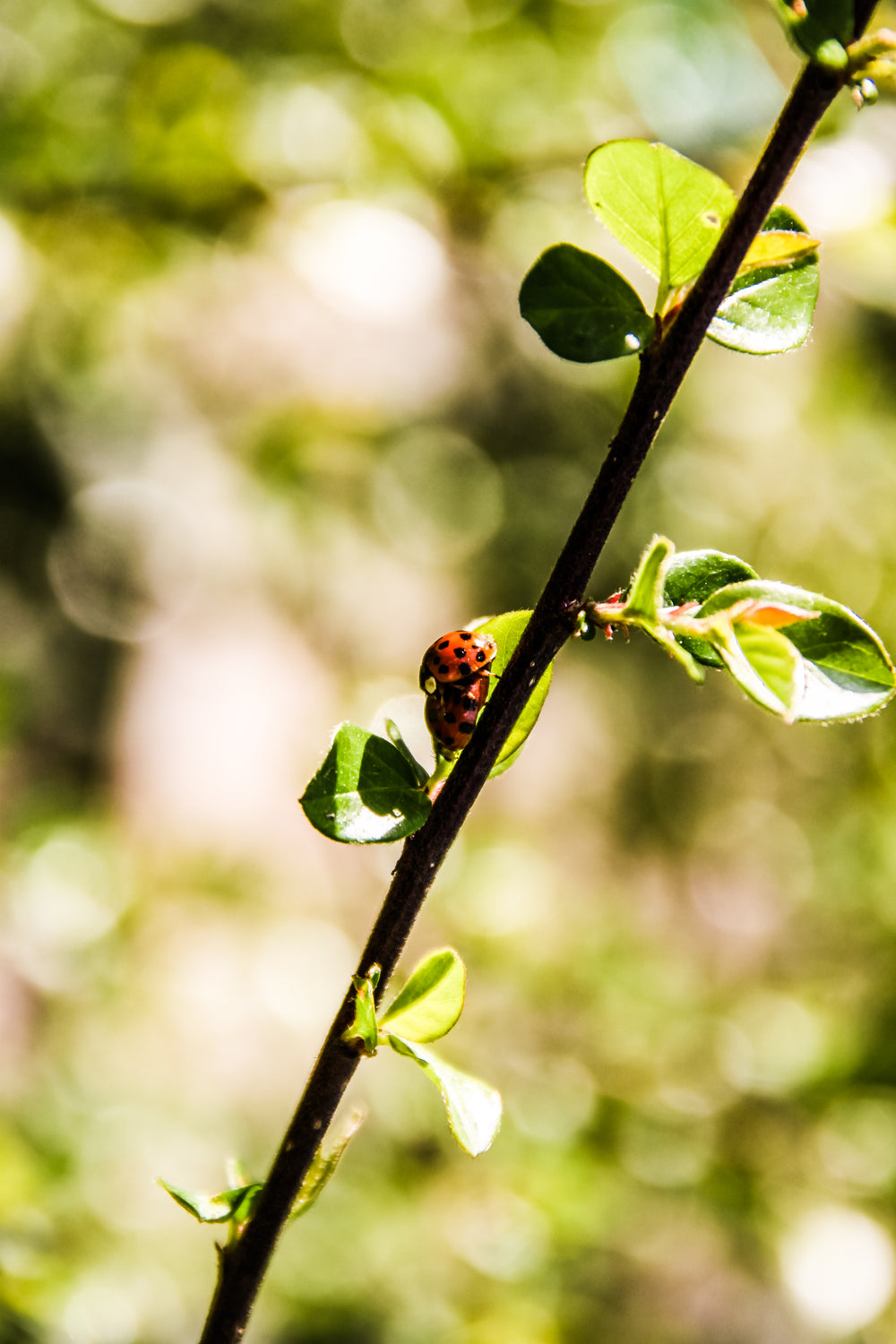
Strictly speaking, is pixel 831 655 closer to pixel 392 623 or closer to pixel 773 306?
pixel 773 306

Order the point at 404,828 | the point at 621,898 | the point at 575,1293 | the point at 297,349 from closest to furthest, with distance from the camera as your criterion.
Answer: the point at 404,828, the point at 575,1293, the point at 297,349, the point at 621,898

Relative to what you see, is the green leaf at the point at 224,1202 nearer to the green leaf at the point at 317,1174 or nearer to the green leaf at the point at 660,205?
the green leaf at the point at 317,1174

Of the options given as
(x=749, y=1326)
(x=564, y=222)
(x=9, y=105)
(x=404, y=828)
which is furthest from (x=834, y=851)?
(x=9, y=105)

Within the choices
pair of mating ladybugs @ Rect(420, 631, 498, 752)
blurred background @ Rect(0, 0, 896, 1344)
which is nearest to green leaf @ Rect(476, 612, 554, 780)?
pair of mating ladybugs @ Rect(420, 631, 498, 752)

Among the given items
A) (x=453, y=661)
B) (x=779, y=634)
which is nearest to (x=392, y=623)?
(x=453, y=661)

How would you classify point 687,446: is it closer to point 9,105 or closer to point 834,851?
point 834,851

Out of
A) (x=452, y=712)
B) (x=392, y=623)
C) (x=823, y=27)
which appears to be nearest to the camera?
(x=823, y=27)
